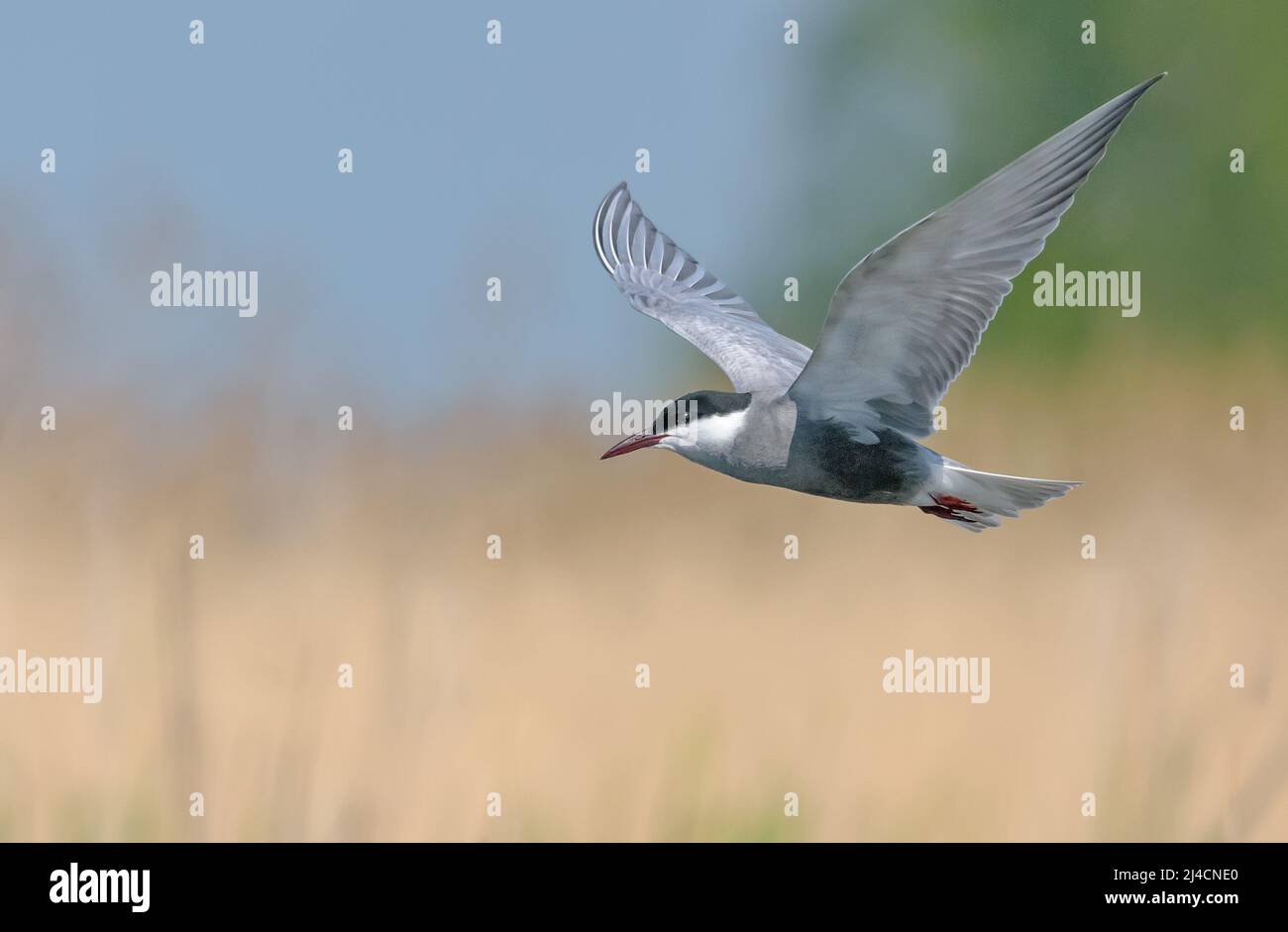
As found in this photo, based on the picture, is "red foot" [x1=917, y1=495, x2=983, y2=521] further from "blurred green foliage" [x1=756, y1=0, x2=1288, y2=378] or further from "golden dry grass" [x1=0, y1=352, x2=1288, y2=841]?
"blurred green foliage" [x1=756, y1=0, x2=1288, y2=378]

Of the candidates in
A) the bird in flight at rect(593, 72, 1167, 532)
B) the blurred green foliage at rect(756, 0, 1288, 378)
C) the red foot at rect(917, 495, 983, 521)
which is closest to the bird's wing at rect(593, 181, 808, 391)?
the bird in flight at rect(593, 72, 1167, 532)

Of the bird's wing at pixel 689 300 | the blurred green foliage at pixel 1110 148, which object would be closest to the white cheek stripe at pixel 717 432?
the bird's wing at pixel 689 300

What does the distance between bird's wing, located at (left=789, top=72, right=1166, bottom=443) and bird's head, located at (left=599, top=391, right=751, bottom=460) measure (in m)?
0.16

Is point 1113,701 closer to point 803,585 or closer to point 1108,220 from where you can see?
point 803,585

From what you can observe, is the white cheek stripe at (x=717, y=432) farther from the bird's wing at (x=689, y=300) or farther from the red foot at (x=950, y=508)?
the red foot at (x=950, y=508)

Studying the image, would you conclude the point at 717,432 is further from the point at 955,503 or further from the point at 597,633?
the point at 597,633

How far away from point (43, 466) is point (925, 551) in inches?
123

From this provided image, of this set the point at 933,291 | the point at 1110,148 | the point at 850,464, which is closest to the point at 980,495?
the point at 850,464

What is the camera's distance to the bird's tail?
3.95 meters

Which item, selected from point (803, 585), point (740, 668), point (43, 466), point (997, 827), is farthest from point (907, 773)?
point (43, 466)

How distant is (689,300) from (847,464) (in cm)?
146

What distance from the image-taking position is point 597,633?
5.32 meters

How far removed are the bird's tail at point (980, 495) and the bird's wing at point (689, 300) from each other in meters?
0.51

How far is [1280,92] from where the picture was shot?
37.8 feet
